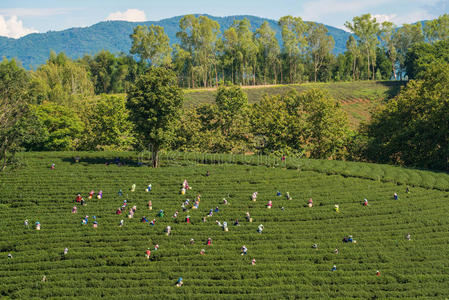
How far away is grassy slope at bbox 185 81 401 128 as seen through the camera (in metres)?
123

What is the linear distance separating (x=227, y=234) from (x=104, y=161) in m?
27.9

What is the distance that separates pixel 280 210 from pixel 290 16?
112 metres

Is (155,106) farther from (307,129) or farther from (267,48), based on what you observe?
(267,48)

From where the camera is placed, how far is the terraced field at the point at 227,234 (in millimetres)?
33531

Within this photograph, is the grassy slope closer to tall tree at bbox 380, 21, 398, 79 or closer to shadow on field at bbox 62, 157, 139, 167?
tall tree at bbox 380, 21, 398, 79

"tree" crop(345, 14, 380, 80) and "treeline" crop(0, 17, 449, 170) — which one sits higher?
"tree" crop(345, 14, 380, 80)

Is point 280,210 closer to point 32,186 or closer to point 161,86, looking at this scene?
point 161,86

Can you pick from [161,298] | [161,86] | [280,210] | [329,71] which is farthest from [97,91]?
[161,298]

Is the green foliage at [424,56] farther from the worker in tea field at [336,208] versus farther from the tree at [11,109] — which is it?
the tree at [11,109]

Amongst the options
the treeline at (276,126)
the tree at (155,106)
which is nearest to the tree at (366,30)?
the treeline at (276,126)

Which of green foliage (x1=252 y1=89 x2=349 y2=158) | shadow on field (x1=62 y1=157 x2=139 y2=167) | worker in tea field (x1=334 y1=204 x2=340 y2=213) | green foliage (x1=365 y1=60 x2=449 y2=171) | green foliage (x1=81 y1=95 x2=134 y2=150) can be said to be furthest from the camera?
green foliage (x1=81 y1=95 x2=134 y2=150)

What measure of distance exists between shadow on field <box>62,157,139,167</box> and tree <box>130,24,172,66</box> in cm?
7520

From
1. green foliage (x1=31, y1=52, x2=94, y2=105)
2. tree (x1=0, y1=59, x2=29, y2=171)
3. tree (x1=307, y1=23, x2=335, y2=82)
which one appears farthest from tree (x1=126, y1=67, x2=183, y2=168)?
tree (x1=307, y1=23, x2=335, y2=82)

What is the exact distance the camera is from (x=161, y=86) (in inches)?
2261
